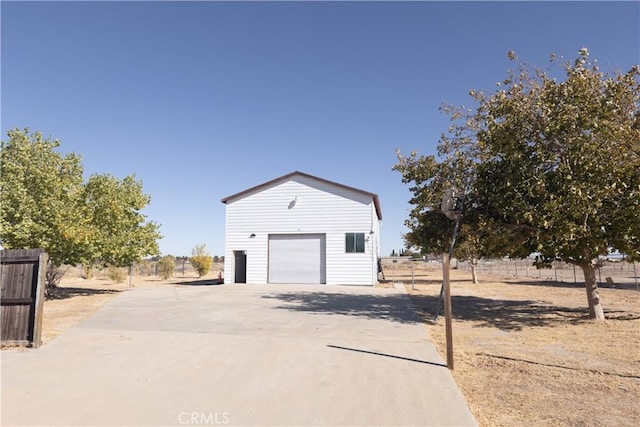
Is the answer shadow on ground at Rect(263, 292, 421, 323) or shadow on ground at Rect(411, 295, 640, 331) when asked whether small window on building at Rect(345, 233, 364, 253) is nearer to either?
shadow on ground at Rect(263, 292, 421, 323)

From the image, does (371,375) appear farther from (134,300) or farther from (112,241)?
(112,241)

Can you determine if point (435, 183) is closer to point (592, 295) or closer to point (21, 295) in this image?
point (592, 295)

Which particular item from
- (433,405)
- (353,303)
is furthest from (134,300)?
(433,405)

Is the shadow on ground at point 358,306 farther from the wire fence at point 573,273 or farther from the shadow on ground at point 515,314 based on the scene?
the wire fence at point 573,273

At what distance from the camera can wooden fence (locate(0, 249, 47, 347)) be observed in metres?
7.25

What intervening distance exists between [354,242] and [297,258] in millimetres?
3635

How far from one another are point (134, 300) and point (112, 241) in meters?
2.95

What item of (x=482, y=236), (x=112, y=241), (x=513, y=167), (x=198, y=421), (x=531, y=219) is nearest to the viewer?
(x=198, y=421)

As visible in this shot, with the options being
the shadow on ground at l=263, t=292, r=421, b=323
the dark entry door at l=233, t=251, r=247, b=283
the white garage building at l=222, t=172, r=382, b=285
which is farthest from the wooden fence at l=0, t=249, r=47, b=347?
the dark entry door at l=233, t=251, r=247, b=283

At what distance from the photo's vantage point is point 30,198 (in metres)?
14.3

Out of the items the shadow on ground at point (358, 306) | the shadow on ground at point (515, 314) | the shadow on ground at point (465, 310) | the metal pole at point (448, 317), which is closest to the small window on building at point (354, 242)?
the shadow on ground at point (358, 306)

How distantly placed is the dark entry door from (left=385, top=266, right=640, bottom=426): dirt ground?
51.6 feet

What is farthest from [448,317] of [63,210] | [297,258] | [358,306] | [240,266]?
[240,266]

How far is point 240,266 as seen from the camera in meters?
25.7
